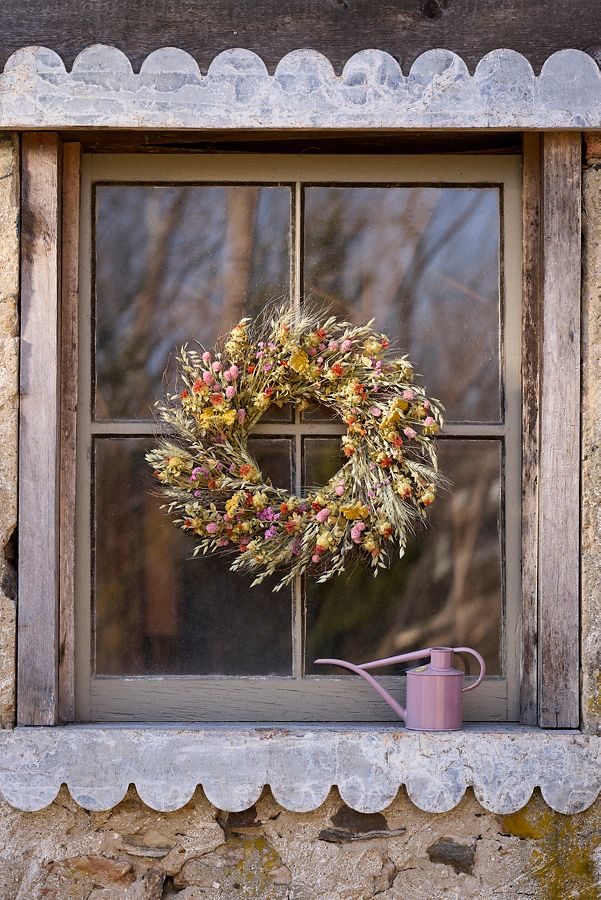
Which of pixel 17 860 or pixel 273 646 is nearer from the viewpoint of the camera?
pixel 17 860

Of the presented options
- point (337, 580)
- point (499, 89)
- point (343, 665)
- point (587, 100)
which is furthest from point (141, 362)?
point (587, 100)

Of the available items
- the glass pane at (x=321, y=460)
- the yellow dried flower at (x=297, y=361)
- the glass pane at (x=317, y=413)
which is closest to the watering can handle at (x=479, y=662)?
the glass pane at (x=321, y=460)

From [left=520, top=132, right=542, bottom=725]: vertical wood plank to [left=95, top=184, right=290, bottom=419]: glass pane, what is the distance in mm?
627

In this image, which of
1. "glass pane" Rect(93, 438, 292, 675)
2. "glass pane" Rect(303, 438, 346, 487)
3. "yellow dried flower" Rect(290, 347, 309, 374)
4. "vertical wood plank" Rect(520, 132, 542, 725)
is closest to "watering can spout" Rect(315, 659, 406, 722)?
"glass pane" Rect(93, 438, 292, 675)

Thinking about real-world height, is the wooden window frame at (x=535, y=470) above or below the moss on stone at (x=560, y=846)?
above

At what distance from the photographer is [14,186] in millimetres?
2553

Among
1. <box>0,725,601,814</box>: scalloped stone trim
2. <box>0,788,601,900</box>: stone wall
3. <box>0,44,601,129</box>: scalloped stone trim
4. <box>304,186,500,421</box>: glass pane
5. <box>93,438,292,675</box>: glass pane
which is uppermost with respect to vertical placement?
<box>0,44,601,129</box>: scalloped stone trim

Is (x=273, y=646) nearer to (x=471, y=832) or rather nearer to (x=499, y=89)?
(x=471, y=832)

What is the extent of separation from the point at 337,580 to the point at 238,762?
20.2 inches

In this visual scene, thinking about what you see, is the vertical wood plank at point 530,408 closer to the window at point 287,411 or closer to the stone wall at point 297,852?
the window at point 287,411

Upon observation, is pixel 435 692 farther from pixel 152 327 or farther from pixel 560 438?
pixel 152 327

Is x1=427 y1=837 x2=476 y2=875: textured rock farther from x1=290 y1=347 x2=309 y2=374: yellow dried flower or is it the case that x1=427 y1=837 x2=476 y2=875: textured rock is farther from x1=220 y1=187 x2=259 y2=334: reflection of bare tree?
x1=220 y1=187 x2=259 y2=334: reflection of bare tree

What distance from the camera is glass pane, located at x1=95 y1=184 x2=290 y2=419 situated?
105 inches

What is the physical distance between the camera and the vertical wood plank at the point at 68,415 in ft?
8.50
